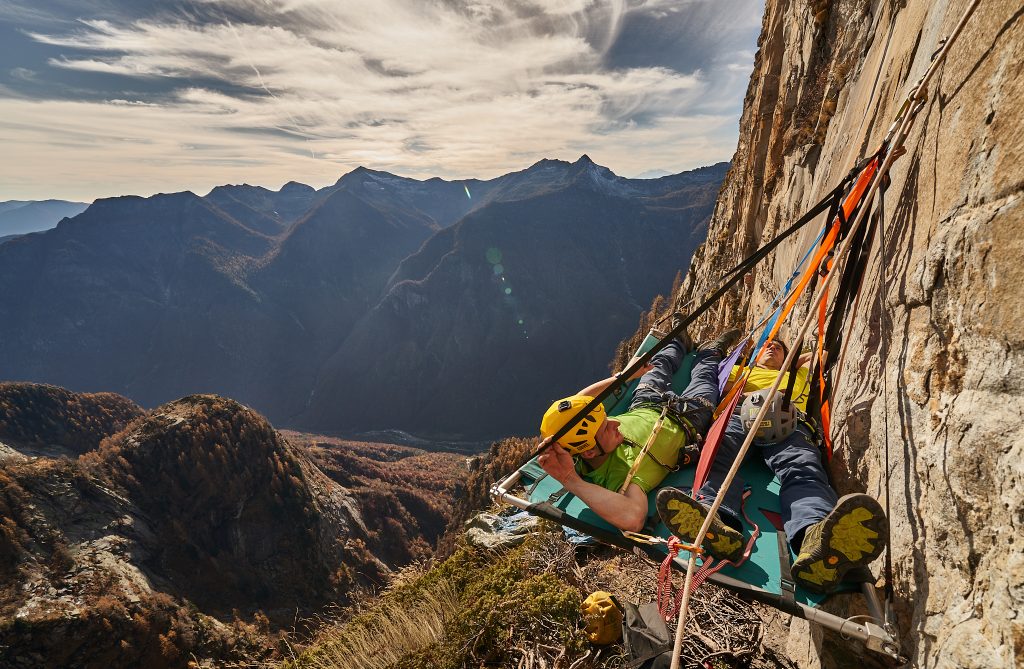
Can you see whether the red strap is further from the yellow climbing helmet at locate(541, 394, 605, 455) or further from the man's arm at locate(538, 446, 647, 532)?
the yellow climbing helmet at locate(541, 394, 605, 455)

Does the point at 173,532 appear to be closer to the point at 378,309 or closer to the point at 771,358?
the point at 771,358

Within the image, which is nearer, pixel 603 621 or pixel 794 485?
pixel 794 485

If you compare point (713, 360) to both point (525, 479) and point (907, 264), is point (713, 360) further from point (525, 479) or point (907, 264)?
point (907, 264)

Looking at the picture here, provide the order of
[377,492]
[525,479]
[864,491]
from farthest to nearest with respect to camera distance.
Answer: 1. [377,492]
2. [525,479]
3. [864,491]

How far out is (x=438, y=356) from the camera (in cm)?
13975

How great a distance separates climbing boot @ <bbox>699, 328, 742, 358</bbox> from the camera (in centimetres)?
629

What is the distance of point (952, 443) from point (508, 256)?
5965 inches

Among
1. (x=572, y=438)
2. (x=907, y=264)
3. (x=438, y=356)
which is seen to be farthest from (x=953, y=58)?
(x=438, y=356)

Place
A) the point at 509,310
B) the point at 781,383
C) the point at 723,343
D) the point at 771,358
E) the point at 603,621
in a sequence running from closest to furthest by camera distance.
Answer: the point at 603,621 → the point at 781,383 → the point at 771,358 → the point at 723,343 → the point at 509,310

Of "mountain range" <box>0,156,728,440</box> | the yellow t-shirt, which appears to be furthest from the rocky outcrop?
"mountain range" <box>0,156,728,440</box>

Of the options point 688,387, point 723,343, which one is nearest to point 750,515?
point 688,387

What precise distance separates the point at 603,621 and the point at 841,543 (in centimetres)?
203

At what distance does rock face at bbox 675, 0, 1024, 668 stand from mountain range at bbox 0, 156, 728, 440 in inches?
4296

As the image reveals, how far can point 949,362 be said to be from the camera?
6.30 ft
